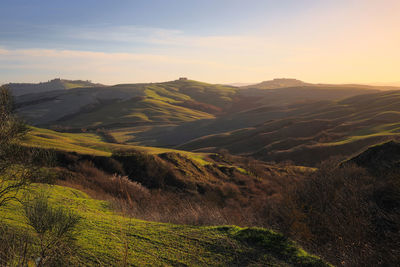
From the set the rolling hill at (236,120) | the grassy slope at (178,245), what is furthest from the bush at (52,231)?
the rolling hill at (236,120)

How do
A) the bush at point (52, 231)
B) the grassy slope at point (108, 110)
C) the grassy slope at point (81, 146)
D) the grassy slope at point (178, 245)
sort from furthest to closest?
the grassy slope at point (108, 110)
the grassy slope at point (81, 146)
the grassy slope at point (178, 245)
the bush at point (52, 231)

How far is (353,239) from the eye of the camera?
398 inches

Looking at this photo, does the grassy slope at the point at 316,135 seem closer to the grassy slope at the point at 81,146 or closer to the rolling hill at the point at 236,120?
the rolling hill at the point at 236,120

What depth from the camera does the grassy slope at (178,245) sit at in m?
7.14

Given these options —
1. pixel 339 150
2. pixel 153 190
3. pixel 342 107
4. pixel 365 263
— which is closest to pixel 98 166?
pixel 153 190

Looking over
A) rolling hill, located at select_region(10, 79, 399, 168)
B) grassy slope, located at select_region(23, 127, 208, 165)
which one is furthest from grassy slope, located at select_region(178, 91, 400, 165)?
grassy slope, located at select_region(23, 127, 208, 165)

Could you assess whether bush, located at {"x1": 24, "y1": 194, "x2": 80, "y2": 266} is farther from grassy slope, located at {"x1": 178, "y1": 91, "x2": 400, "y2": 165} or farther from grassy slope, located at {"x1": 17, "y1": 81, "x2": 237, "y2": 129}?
grassy slope, located at {"x1": 17, "y1": 81, "x2": 237, "y2": 129}

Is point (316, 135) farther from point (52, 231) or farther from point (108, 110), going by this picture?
point (108, 110)

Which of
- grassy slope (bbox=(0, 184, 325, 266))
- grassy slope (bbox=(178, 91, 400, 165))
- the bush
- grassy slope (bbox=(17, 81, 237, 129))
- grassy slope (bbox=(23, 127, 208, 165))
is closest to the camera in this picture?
the bush

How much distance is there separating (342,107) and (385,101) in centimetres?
1307

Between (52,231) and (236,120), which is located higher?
(52,231)

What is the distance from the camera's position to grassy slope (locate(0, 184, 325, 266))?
7145mm

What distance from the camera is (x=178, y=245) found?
808 centimetres

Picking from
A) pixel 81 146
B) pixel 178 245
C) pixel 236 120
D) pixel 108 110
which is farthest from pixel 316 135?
pixel 108 110
